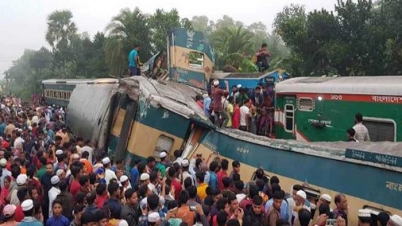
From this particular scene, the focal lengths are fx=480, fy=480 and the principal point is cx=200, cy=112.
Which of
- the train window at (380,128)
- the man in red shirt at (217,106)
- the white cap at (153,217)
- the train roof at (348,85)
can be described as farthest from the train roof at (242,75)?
the white cap at (153,217)

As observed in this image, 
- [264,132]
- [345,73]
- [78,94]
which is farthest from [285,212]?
[345,73]

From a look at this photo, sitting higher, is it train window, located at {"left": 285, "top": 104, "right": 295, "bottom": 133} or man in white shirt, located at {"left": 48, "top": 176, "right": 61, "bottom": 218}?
train window, located at {"left": 285, "top": 104, "right": 295, "bottom": 133}

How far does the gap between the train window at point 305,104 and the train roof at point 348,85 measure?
7.5 inches

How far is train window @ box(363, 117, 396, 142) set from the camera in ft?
29.8

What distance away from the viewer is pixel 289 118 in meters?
11.9

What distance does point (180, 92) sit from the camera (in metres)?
14.5

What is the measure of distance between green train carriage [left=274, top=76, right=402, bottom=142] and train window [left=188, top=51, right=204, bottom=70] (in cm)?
484

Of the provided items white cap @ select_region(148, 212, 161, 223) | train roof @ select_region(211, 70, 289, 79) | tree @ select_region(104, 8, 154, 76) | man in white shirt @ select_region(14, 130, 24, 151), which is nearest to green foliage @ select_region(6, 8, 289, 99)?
tree @ select_region(104, 8, 154, 76)

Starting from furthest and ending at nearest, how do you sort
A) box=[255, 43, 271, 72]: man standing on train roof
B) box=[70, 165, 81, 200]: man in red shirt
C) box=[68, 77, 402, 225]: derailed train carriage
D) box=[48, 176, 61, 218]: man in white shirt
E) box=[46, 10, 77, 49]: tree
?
box=[46, 10, 77, 49]: tree < box=[255, 43, 271, 72]: man standing on train roof < box=[70, 165, 81, 200]: man in red shirt < box=[48, 176, 61, 218]: man in white shirt < box=[68, 77, 402, 225]: derailed train carriage

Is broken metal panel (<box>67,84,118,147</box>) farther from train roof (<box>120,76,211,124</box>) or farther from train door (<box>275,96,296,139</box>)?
train door (<box>275,96,296,139</box>)

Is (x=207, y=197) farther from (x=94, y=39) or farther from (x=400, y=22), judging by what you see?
(x=94, y=39)

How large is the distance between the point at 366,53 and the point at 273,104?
44.5ft

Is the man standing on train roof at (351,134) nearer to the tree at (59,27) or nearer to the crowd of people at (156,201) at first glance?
the crowd of people at (156,201)

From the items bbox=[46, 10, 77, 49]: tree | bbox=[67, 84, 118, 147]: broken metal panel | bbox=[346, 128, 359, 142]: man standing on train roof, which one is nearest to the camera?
bbox=[346, 128, 359, 142]: man standing on train roof
